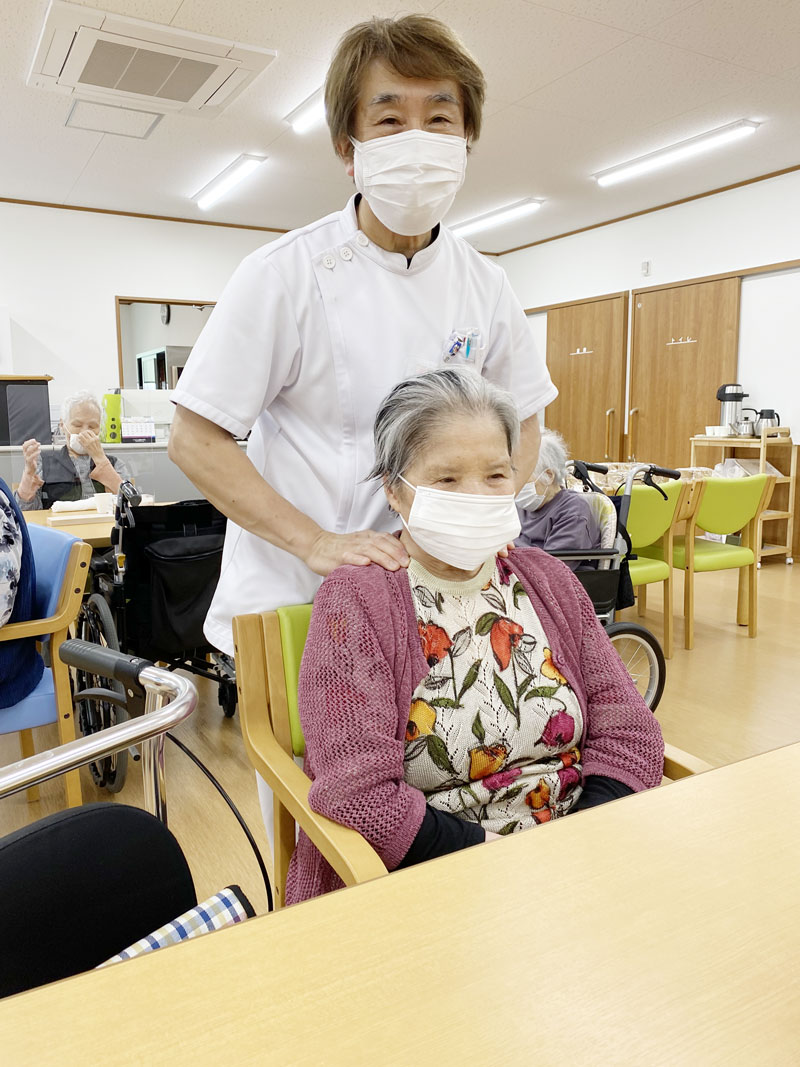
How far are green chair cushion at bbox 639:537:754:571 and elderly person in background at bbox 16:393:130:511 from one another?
2724 millimetres

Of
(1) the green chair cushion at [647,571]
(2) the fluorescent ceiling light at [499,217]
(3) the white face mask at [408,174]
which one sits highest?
(2) the fluorescent ceiling light at [499,217]

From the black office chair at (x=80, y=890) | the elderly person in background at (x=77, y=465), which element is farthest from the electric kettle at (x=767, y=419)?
the black office chair at (x=80, y=890)

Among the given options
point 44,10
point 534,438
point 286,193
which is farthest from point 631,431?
point 534,438

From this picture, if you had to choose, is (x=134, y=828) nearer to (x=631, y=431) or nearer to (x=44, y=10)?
(x=44, y=10)

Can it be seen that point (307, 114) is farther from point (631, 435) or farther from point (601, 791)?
point (601, 791)

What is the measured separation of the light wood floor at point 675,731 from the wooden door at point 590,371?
347cm

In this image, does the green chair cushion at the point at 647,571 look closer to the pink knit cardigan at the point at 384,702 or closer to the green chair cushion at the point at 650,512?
the green chair cushion at the point at 650,512

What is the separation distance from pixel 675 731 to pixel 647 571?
985mm

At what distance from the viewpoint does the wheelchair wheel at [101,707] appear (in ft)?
7.93

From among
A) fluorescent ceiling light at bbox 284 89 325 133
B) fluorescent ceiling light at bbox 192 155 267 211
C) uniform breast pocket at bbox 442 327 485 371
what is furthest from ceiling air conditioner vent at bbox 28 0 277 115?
uniform breast pocket at bbox 442 327 485 371

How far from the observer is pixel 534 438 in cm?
147

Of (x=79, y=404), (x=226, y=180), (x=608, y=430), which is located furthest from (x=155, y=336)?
(x=79, y=404)

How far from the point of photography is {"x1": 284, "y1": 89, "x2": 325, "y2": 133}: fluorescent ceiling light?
15.5ft

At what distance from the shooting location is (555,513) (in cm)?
291
